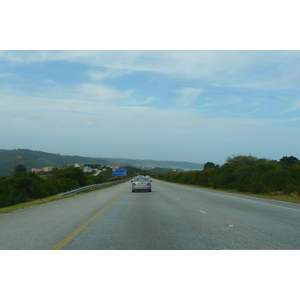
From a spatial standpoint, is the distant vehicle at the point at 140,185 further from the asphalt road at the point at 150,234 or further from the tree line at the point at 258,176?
the asphalt road at the point at 150,234

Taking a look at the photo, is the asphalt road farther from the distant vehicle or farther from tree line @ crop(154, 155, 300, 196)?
the distant vehicle

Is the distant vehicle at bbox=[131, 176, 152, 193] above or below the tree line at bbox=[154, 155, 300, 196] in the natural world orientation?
below

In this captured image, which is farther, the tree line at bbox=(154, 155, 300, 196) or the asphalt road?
the tree line at bbox=(154, 155, 300, 196)

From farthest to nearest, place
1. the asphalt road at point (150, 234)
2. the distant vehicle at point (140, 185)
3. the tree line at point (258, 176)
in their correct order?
the distant vehicle at point (140, 185) → the tree line at point (258, 176) → the asphalt road at point (150, 234)

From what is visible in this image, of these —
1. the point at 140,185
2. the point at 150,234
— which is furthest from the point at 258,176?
the point at 150,234

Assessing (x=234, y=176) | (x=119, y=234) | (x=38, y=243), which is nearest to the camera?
(x=38, y=243)

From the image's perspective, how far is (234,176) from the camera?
52156mm

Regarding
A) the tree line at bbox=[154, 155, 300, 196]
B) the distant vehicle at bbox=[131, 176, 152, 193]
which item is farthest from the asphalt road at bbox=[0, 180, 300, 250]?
the distant vehicle at bbox=[131, 176, 152, 193]

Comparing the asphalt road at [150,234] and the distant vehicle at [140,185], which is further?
the distant vehicle at [140,185]

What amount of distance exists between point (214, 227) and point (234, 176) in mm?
41468

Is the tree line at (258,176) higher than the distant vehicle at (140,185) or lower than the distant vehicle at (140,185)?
higher

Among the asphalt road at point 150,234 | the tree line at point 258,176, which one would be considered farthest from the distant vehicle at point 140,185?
the asphalt road at point 150,234

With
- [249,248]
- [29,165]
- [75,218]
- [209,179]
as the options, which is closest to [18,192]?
[75,218]
